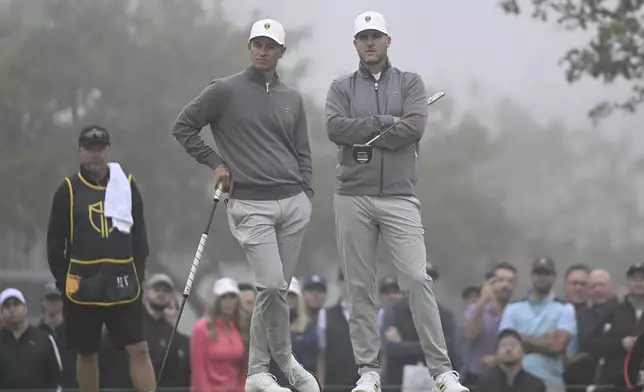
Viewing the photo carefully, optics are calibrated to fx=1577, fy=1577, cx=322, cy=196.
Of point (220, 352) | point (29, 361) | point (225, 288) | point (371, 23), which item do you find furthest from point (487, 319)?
point (371, 23)

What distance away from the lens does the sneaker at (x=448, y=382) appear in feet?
32.6

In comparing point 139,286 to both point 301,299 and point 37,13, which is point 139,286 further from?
point 37,13

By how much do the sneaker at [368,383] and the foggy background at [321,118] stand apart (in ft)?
33.5

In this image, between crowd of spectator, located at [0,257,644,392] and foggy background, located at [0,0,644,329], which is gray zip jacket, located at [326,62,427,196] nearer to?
crowd of spectator, located at [0,257,644,392]

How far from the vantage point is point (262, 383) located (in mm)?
10320

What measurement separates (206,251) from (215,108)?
33.3 ft

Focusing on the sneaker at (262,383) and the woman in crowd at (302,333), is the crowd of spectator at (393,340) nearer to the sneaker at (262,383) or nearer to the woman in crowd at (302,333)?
the woman in crowd at (302,333)

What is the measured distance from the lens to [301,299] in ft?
51.1

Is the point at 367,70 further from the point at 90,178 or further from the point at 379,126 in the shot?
the point at 90,178

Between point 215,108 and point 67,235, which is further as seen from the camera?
point 67,235

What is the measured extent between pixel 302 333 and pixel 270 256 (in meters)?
5.14

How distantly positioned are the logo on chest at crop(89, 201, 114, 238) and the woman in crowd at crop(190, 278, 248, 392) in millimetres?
3640

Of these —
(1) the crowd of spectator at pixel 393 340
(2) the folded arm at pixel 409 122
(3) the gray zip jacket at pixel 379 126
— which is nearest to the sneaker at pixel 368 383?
(3) the gray zip jacket at pixel 379 126

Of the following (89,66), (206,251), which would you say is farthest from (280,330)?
(89,66)
